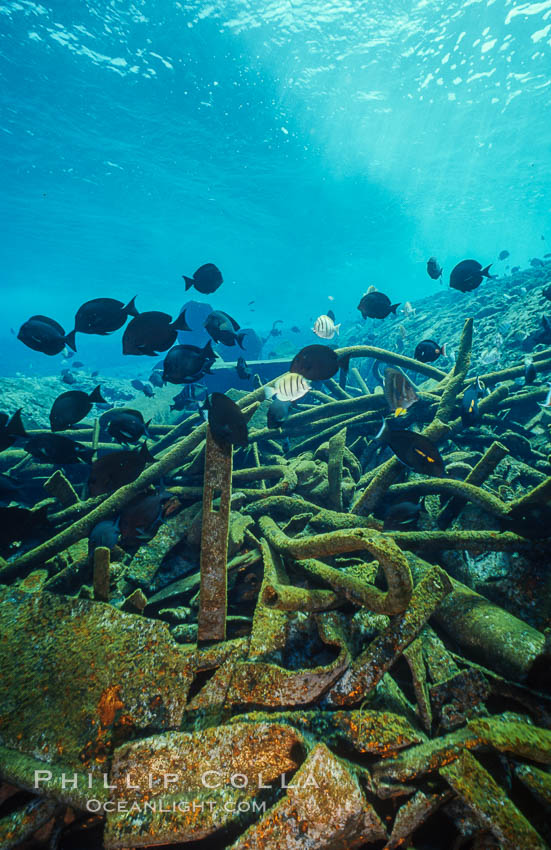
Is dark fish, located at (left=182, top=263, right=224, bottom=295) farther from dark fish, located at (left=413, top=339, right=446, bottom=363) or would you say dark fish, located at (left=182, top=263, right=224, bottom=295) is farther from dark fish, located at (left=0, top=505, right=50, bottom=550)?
dark fish, located at (left=0, top=505, right=50, bottom=550)

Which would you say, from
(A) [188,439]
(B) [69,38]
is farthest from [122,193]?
(A) [188,439]

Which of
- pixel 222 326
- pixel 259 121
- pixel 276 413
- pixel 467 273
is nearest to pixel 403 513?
pixel 276 413

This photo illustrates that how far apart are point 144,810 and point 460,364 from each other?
521 cm

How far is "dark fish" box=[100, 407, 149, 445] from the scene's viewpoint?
3400 millimetres

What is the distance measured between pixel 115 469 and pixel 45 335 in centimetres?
240

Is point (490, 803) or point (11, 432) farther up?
point (11, 432)

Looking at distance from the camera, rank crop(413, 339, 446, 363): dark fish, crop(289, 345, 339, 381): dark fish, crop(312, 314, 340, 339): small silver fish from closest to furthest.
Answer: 1. crop(289, 345, 339, 381): dark fish
2. crop(413, 339, 446, 363): dark fish
3. crop(312, 314, 340, 339): small silver fish

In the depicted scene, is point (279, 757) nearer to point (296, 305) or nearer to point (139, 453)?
point (139, 453)

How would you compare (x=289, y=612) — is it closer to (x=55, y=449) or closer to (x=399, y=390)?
(x=399, y=390)

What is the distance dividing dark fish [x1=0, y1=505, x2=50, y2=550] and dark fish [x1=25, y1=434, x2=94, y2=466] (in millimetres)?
543

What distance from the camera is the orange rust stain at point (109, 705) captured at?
1733 millimetres

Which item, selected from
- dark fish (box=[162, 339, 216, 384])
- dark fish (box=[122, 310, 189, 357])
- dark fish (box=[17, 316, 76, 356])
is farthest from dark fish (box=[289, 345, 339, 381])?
dark fish (box=[17, 316, 76, 356])

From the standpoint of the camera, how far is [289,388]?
3.63 metres

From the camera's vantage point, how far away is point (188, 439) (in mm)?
3705
